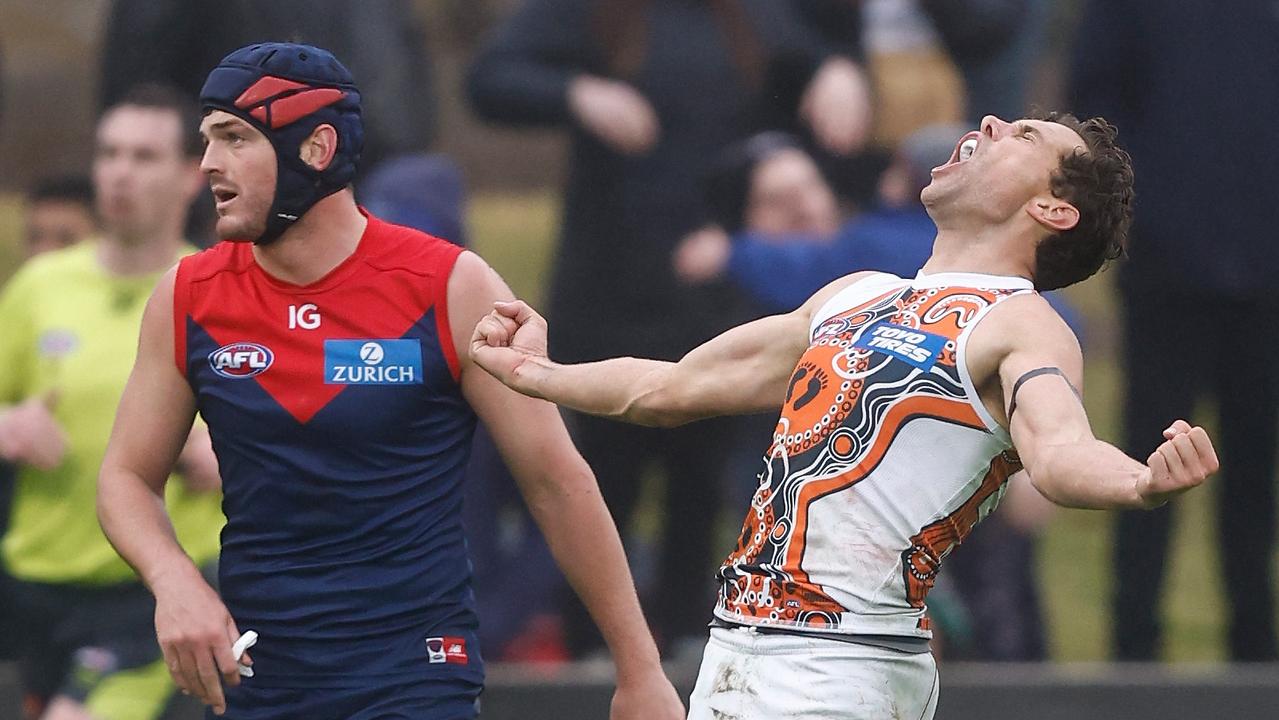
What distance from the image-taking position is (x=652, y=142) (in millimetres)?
7441

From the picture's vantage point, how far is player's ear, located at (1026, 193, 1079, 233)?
4.02 meters

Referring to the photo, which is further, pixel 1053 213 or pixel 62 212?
pixel 62 212

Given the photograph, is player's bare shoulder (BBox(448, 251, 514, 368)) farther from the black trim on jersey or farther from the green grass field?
the green grass field

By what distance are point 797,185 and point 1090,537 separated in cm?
420

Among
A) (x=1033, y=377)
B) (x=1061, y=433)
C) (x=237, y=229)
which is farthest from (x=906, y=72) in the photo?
(x=1061, y=433)

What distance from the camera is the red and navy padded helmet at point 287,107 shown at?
14.2 feet

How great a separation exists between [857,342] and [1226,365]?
4.03 m

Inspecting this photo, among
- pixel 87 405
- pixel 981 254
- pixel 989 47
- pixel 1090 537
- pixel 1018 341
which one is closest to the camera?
pixel 1018 341

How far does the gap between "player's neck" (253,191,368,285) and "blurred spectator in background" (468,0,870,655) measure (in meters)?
3.05

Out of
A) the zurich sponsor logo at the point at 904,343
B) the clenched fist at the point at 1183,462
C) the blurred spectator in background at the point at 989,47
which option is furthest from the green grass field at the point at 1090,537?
the clenched fist at the point at 1183,462

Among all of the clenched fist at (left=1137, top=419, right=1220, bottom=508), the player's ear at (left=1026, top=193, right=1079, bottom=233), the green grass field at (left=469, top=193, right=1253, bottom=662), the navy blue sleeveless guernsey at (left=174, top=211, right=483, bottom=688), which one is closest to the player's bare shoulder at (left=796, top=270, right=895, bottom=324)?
the player's ear at (left=1026, top=193, right=1079, bottom=233)

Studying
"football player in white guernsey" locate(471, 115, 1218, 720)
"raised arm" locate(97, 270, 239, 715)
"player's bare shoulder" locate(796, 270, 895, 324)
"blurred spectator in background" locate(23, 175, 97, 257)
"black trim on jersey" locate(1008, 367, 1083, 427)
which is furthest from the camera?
"blurred spectator in background" locate(23, 175, 97, 257)

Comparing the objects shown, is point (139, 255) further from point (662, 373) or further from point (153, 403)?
point (662, 373)

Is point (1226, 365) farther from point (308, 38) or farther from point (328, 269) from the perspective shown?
point (328, 269)
